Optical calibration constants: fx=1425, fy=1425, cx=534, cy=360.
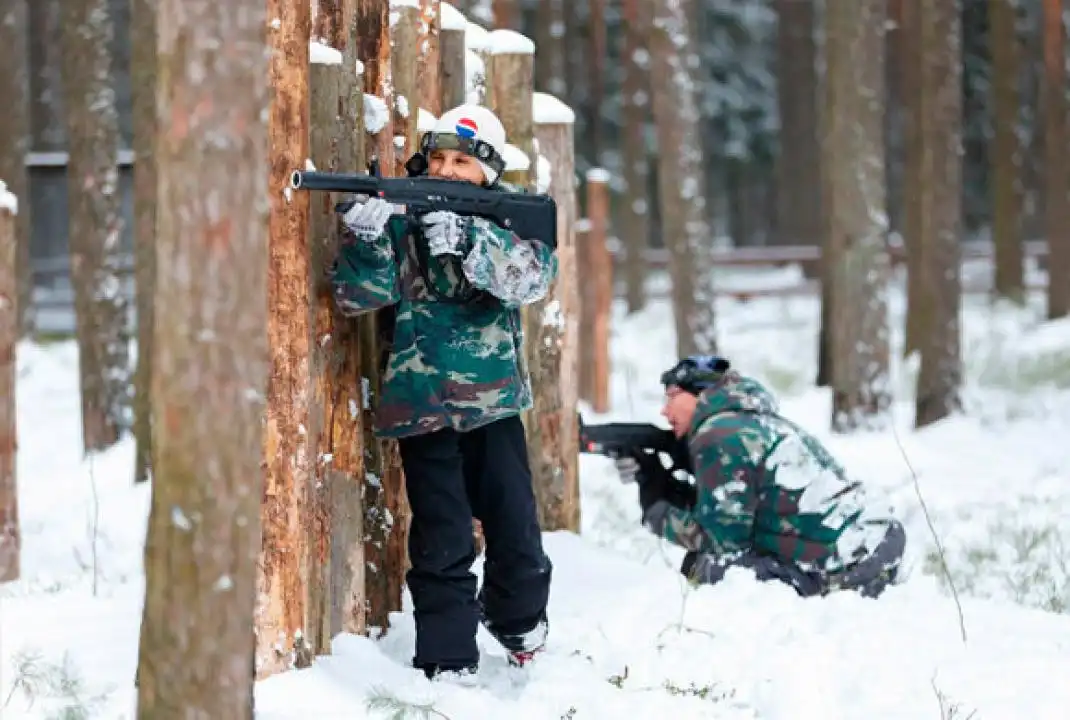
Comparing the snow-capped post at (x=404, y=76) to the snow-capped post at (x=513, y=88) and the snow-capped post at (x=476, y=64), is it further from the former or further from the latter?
the snow-capped post at (x=513, y=88)

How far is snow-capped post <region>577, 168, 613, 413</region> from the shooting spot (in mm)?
12812

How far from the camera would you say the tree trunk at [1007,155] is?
1670 centimetres

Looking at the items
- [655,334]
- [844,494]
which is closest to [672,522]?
[844,494]

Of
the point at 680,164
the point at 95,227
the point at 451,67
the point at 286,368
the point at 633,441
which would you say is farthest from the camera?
the point at 680,164

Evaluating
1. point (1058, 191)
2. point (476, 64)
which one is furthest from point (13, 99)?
point (1058, 191)

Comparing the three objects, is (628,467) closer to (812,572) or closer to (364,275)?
(812,572)

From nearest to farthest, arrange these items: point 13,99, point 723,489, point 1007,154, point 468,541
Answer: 1. point 468,541
2. point 723,489
3. point 13,99
4. point 1007,154

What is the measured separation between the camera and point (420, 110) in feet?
16.6

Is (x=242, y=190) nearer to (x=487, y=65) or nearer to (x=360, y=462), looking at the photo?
(x=360, y=462)

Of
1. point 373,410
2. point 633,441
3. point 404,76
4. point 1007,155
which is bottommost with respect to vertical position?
point 633,441

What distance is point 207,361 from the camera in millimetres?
2789

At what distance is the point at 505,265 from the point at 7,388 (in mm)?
2854

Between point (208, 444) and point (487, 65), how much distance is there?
3.44 m

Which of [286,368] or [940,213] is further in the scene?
[940,213]
